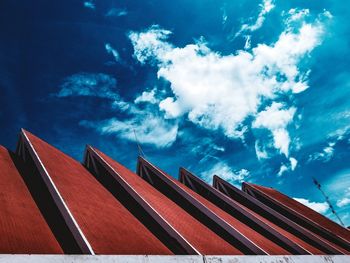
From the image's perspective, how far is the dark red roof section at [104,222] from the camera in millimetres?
4968

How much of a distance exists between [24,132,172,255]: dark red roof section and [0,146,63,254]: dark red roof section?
2.22 feet

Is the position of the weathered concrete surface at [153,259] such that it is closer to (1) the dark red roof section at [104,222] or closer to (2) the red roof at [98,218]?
(2) the red roof at [98,218]

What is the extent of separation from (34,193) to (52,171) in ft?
3.98

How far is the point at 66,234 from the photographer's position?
16.0ft

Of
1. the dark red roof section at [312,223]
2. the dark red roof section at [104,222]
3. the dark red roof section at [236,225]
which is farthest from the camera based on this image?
the dark red roof section at [312,223]

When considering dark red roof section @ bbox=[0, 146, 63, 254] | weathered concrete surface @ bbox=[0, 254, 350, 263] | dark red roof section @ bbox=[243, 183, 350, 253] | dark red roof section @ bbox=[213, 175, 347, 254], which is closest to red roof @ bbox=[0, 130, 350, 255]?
dark red roof section @ bbox=[0, 146, 63, 254]

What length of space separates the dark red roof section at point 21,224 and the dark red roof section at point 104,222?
675mm

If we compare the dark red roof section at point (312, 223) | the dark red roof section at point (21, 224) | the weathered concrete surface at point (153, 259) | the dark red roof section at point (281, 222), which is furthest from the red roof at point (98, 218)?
the dark red roof section at point (312, 223)

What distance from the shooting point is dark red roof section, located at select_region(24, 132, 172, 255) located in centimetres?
497

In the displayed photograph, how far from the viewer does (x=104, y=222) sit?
5.99 m

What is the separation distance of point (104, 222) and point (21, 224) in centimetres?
193

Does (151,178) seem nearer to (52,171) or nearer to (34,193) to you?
(52,171)

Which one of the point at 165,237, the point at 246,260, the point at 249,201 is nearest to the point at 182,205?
the point at 165,237

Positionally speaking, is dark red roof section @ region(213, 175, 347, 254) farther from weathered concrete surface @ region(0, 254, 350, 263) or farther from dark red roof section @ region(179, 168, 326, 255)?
weathered concrete surface @ region(0, 254, 350, 263)
